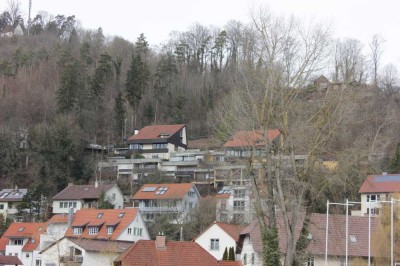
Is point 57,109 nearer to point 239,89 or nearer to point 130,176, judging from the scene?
point 130,176

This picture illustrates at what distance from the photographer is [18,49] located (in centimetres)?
10581

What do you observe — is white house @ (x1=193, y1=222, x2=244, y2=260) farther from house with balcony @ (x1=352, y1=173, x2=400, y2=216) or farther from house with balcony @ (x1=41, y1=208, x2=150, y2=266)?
house with balcony @ (x1=352, y1=173, x2=400, y2=216)

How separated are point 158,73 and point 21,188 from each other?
27.8 meters

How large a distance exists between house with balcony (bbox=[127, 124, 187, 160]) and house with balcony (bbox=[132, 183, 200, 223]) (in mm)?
12597

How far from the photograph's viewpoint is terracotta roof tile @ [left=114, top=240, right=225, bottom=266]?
37.0 meters

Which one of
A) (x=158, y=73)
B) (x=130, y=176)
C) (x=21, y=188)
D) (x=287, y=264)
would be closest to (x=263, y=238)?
(x=287, y=264)

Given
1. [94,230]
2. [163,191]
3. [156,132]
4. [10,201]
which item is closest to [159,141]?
[156,132]

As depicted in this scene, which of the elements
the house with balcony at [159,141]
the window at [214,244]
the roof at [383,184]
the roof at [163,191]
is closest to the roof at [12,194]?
the roof at [163,191]

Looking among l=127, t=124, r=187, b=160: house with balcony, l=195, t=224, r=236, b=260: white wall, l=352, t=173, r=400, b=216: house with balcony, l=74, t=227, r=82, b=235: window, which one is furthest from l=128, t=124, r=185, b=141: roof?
l=195, t=224, r=236, b=260: white wall

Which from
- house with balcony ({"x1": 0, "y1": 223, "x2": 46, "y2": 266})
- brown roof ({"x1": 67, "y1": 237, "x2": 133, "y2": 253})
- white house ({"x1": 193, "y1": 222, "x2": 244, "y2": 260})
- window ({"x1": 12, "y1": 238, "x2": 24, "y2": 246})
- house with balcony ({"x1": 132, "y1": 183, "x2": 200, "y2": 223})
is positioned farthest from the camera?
window ({"x1": 12, "y1": 238, "x2": 24, "y2": 246})

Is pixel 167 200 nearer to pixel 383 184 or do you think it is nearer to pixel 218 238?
pixel 218 238

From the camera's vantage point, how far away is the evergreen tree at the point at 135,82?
9088cm

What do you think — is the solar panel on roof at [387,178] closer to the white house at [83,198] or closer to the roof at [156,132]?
the white house at [83,198]

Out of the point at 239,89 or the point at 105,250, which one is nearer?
the point at 239,89
